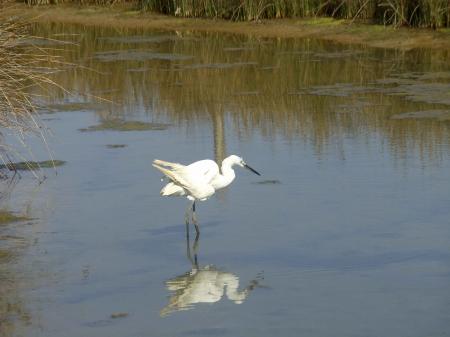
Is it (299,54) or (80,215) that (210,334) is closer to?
(80,215)

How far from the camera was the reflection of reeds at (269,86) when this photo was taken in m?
12.4

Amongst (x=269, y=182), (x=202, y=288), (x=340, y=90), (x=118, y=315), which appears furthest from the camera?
(x=340, y=90)

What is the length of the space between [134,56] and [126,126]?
19.4 ft

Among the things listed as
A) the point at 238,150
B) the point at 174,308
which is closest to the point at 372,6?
the point at 238,150

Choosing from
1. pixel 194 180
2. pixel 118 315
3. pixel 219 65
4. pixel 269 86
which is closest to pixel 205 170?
pixel 194 180

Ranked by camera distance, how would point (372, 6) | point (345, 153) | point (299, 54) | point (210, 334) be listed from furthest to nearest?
point (372, 6) → point (299, 54) → point (345, 153) → point (210, 334)

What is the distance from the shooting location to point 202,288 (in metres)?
7.57

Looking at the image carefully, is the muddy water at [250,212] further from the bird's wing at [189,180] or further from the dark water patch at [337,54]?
the dark water patch at [337,54]

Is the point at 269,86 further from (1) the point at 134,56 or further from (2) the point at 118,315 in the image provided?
(2) the point at 118,315

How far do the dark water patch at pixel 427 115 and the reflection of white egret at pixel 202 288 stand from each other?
17.7ft

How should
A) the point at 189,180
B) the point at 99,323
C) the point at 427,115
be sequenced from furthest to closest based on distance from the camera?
the point at 427,115, the point at 189,180, the point at 99,323

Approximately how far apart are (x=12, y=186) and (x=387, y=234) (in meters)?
3.75

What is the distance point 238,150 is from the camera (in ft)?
38.3

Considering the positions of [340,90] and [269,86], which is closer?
[340,90]
